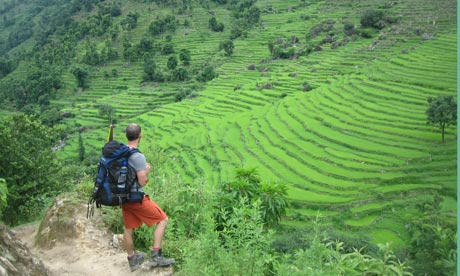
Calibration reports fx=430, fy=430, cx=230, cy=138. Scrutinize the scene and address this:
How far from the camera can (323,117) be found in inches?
1073

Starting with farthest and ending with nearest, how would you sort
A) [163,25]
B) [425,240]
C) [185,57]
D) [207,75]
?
[163,25]
[185,57]
[207,75]
[425,240]

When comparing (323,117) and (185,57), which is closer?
(323,117)

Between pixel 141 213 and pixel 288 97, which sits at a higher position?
pixel 141 213

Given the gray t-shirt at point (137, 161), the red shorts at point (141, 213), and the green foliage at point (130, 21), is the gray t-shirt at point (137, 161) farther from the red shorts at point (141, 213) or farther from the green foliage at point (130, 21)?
the green foliage at point (130, 21)

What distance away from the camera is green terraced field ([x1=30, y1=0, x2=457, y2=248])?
1881cm

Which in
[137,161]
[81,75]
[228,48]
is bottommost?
[81,75]

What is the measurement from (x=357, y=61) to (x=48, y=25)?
58.6m

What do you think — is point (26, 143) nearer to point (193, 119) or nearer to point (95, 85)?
point (193, 119)

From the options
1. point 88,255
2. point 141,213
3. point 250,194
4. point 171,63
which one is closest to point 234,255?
point 141,213

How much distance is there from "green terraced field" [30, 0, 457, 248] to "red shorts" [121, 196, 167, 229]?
80.6 inches

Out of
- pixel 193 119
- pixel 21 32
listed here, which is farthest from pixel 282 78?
pixel 21 32

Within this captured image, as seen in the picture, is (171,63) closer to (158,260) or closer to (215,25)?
(215,25)

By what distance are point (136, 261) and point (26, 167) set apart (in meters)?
7.70

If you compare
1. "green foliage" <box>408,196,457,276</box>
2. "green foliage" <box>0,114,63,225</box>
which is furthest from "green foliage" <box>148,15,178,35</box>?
"green foliage" <box>0,114,63,225</box>
